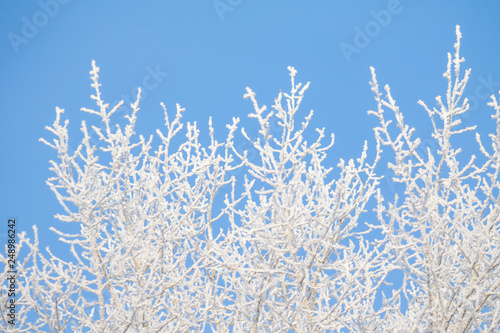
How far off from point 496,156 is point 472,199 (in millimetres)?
632

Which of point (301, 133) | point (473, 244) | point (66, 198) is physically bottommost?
point (473, 244)

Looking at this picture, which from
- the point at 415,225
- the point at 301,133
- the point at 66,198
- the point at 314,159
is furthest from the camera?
the point at 314,159

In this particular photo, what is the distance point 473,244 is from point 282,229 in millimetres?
1829

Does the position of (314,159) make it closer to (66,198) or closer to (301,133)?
(301,133)

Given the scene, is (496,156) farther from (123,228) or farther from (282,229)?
(123,228)

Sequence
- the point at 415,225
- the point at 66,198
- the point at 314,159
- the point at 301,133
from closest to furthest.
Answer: the point at 415,225
the point at 66,198
the point at 301,133
the point at 314,159

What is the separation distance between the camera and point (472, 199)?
15.5 ft

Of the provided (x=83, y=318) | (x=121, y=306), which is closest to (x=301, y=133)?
(x=121, y=306)

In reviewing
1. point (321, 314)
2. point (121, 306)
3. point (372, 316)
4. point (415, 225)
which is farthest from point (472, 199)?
point (121, 306)

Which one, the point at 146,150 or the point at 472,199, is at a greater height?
the point at 146,150

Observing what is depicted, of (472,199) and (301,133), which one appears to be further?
(301,133)

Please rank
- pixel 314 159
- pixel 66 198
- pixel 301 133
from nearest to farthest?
pixel 66 198 → pixel 301 133 → pixel 314 159

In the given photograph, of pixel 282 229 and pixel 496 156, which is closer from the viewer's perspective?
pixel 496 156

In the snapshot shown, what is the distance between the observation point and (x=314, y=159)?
586cm
